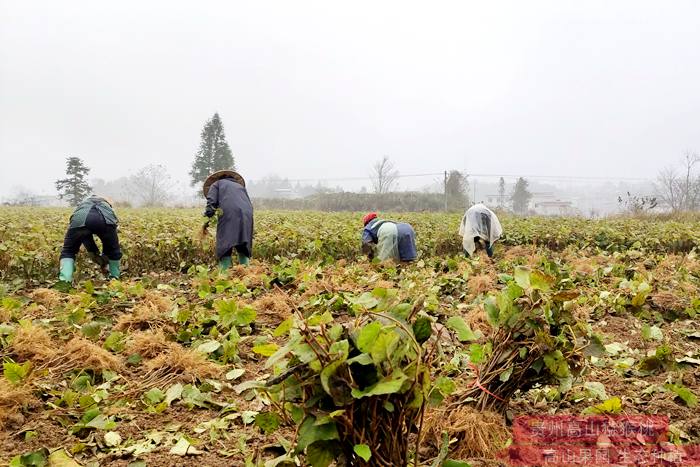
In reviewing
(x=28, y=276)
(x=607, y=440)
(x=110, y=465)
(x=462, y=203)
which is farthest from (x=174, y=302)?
(x=462, y=203)

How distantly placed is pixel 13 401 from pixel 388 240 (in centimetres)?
510

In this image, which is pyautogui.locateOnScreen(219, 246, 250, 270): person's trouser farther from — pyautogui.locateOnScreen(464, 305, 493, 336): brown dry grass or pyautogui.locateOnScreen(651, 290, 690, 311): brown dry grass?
pyautogui.locateOnScreen(651, 290, 690, 311): brown dry grass

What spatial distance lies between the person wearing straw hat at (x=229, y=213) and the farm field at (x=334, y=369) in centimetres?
195

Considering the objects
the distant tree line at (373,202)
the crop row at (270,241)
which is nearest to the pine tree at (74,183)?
the distant tree line at (373,202)

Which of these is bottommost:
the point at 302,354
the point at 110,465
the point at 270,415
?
the point at 110,465

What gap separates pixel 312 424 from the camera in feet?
3.86

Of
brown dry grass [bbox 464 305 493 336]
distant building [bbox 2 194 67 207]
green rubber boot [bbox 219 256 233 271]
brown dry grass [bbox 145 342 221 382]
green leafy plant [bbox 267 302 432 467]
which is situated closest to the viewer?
green leafy plant [bbox 267 302 432 467]

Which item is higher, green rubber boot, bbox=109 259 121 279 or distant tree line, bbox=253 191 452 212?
distant tree line, bbox=253 191 452 212

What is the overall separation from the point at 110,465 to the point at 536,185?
120546 millimetres

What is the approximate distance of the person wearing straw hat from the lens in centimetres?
634

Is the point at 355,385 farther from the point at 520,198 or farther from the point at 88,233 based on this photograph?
the point at 520,198

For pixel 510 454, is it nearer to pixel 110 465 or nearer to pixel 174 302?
pixel 110 465

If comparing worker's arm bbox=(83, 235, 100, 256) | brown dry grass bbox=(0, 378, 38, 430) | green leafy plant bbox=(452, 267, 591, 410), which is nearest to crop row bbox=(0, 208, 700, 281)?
worker's arm bbox=(83, 235, 100, 256)

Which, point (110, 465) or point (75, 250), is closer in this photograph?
point (110, 465)
